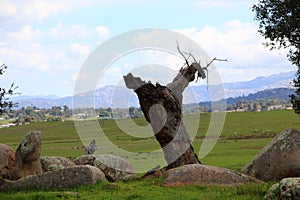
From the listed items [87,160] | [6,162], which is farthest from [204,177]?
[6,162]

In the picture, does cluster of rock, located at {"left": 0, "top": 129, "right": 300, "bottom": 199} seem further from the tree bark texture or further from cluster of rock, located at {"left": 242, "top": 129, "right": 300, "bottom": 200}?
the tree bark texture

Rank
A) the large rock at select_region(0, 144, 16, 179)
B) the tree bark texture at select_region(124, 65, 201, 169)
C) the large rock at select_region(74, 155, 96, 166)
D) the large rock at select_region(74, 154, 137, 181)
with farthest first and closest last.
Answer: the tree bark texture at select_region(124, 65, 201, 169)
the large rock at select_region(74, 155, 96, 166)
the large rock at select_region(74, 154, 137, 181)
the large rock at select_region(0, 144, 16, 179)

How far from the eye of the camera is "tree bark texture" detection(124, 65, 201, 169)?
119 feet

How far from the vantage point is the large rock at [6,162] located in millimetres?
31000

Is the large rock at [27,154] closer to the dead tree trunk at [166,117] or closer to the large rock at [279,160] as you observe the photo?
the dead tree trunk at [166,117]

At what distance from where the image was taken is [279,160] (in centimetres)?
2962

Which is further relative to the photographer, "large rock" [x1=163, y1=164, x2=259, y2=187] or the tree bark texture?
the tree bark texture

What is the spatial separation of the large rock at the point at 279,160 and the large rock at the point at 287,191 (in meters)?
8.23

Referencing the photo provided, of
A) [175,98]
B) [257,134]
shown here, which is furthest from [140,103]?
[257,134]

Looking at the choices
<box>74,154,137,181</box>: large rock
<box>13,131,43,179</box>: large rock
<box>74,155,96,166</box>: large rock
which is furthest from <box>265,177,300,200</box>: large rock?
<box>74,155,96,166</box>: large rock

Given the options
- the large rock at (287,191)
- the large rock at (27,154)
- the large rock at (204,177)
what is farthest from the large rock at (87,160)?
the large rock at (287,191)

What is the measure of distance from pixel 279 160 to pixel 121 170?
35.7 ft

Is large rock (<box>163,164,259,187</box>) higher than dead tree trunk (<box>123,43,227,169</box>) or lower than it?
lower

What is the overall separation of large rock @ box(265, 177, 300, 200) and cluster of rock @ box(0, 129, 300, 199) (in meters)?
4.45
